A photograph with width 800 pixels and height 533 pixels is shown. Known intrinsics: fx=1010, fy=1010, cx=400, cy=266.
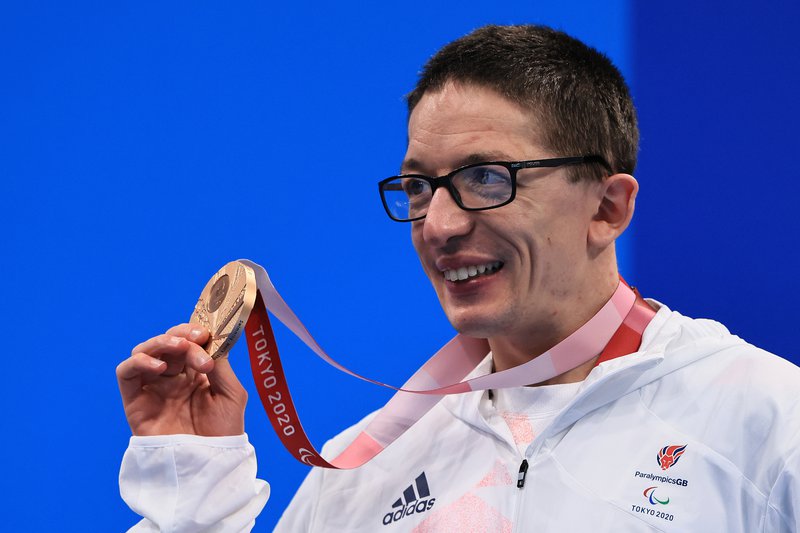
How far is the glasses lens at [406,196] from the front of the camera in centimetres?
177

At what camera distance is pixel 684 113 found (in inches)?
105

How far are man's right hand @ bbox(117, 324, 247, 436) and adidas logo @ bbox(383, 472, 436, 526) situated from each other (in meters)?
0.32

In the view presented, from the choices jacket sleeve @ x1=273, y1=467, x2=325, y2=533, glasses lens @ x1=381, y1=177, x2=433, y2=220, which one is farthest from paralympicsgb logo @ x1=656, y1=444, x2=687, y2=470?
jacket sleeve @ x1=273, y1=467, x2=325, y2=533

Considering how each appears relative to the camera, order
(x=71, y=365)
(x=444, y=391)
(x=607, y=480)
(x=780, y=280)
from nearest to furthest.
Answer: (x=607, y=480) → (x=444, y=391) → (x=780, y=280) → (x=71, y=365)

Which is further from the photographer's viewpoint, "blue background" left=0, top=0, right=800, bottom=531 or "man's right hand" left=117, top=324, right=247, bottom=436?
"blue background" left=0, top=0, right=800, bottom=531

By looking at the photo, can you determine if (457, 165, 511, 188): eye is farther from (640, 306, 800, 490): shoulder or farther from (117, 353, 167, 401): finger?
(117, 353, 167, 401): finger

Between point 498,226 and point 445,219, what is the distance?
9 cm

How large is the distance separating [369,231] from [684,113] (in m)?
0.91

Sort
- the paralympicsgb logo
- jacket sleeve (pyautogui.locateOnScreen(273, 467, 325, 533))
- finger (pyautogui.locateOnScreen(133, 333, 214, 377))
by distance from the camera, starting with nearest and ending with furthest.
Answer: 1. the paralympicsgb logo
2. finger (pyautogui.locateOnScreen(133, 333, 214, 377))
3. jacket sleeve (pyautogui.locateOnScreen(273, 467, 325, 533))

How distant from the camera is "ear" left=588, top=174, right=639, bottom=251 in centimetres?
180

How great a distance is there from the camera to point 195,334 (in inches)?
68.9

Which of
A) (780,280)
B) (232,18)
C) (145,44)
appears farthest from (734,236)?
(145,44)

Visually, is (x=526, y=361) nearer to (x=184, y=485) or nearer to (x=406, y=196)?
(x=406, y=196)

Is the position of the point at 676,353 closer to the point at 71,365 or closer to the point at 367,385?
the point at 367,385
